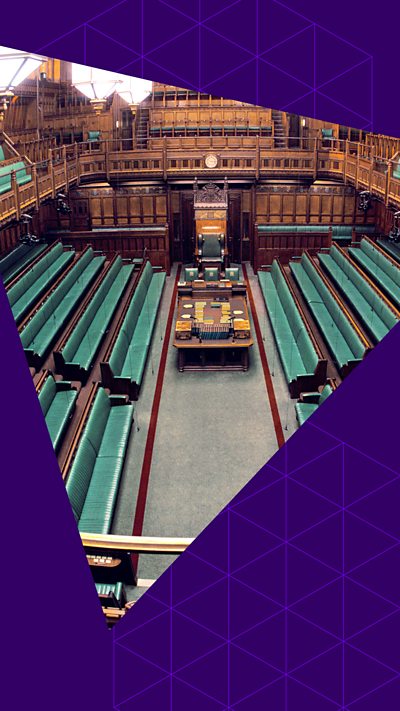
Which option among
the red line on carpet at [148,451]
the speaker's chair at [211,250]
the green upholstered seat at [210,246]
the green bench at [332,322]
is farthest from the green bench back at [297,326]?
the red line on carpet at [148,451]

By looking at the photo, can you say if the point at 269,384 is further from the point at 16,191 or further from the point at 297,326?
the point at 16,191

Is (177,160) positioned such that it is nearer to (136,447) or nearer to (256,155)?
(256,155)

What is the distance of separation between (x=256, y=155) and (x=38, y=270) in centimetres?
399

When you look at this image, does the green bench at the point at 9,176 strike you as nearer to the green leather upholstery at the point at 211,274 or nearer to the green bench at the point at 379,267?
the green leather upholstery at the point at 211,274

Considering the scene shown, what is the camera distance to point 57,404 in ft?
14.7

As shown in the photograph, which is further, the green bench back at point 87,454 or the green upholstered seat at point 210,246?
the green upholstered seat at point 210,246

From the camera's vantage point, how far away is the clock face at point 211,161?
28.2 ft

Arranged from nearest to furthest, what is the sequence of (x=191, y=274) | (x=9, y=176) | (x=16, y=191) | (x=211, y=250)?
1. (x=16, y=191)
2. (x=9, y=176)
3. (x=191, y=274)
4. (x=211, y=250)

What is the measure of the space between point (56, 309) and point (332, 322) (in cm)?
296

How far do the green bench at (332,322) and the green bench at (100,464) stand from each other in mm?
1981

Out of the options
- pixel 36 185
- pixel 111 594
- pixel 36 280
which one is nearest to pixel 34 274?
pixel 36 280

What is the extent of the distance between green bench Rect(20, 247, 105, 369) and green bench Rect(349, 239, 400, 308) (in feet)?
10.9

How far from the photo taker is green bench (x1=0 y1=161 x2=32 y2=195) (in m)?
6.01

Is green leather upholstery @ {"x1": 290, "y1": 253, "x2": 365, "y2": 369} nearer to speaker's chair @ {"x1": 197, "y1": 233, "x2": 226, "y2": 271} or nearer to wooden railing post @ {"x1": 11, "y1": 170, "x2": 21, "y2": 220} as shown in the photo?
speaker's chair @ {"x1": 197, "y1": 233, "x2": 226, "y2": 271}
